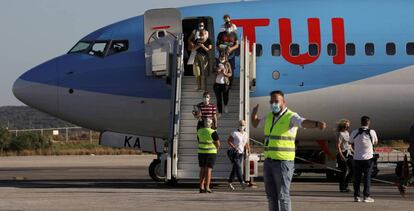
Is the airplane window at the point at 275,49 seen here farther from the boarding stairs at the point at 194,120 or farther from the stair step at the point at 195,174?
the stair step at the point at 195,174

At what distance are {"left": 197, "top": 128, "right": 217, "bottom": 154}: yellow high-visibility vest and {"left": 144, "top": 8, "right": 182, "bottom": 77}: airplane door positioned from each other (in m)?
3.09

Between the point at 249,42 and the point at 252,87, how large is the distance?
1.15 m

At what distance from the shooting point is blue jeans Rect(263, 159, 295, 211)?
644 inches

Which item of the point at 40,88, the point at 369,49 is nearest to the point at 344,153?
the point at 369,49

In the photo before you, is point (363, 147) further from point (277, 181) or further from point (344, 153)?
point (277, 181)

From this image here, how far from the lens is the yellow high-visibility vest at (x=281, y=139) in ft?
54.1

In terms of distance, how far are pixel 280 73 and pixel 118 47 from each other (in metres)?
4.18

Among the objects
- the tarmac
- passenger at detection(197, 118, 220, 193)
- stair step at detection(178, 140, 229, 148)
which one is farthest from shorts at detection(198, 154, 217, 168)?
stair step at detection(178, 140, 229, 148)

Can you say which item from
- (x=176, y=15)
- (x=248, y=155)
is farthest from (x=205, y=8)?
(x=248, y=155)

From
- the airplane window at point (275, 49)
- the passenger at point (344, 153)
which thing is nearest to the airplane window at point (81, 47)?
the airplane window at point (275, 49)

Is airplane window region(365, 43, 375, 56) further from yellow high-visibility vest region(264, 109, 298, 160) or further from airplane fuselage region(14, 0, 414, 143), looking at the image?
yellow high-visibility vest region(264, 109, 298, 160)

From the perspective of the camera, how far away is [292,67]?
2688 cm

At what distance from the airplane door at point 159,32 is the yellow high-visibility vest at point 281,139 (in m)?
10.2

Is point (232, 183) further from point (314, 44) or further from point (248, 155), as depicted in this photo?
point (314, 44)
